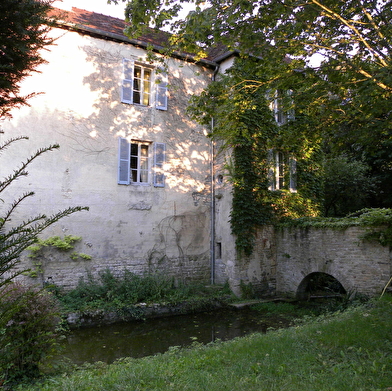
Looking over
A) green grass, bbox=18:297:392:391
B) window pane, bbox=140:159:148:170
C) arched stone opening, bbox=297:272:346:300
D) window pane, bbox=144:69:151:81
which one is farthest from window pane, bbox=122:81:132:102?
arched stone opening, bbox=297:272:346:300

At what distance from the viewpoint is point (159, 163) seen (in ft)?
36.0

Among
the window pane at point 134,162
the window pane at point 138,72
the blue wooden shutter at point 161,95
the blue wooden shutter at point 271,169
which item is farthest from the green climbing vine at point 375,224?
the window pane at point 138,72

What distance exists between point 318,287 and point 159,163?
23.7 feet

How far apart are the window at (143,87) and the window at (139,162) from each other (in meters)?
1.34

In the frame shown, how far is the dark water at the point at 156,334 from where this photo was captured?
691 cm

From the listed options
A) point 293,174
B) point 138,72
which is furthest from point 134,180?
point 293,174

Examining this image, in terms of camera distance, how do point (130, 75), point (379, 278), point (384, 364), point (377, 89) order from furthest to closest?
point (130, 75), point (379, 278), point (377, 89), point (384, 364)

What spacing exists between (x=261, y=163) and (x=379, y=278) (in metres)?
4.98

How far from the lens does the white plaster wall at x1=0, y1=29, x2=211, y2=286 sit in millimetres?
9195

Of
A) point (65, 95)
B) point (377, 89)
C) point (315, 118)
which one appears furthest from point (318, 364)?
point (65, 95)

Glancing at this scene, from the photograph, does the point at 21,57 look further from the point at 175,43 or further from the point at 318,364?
the point at 318,364

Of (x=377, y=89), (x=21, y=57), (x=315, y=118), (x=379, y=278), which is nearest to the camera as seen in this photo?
(x=21, y=57)

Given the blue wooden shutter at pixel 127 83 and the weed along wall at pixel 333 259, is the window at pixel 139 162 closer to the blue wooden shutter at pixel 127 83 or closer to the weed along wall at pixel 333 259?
the blue wooden shutter at pixel 127 83

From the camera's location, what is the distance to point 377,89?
534 centimetres
